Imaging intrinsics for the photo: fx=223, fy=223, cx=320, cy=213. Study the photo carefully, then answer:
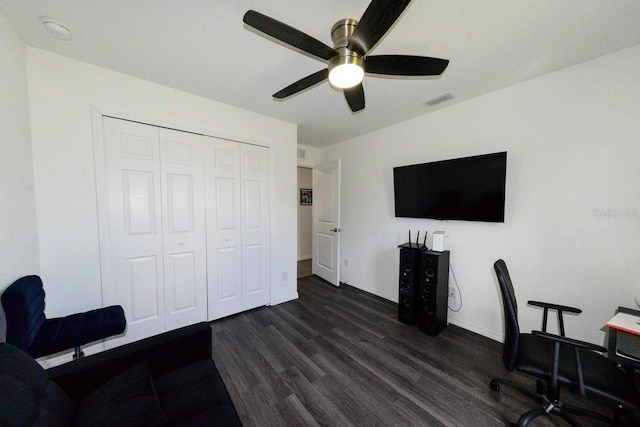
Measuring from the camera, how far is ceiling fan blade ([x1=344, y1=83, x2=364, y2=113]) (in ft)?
5.03

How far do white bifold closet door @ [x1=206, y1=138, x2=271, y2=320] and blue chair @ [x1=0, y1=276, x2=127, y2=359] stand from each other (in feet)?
3.18

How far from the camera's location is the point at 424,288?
7.98 ft

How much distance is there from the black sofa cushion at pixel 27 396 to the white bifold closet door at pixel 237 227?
63.8 inches

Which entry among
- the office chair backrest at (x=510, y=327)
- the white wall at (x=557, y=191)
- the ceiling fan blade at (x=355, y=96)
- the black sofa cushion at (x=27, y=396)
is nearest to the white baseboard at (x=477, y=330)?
the white wall at (x=557, y=191)

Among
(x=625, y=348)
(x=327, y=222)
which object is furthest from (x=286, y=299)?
(x=625, y=348)

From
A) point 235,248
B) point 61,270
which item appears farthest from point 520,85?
point 61,270

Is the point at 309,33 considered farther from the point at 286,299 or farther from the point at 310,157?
the point at 286,299

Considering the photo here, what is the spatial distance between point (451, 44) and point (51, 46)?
2960 millimetres

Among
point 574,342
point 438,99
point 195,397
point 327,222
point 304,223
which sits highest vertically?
point 438,99

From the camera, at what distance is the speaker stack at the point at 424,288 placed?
2.36 metres

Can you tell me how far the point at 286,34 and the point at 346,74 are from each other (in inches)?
14.1

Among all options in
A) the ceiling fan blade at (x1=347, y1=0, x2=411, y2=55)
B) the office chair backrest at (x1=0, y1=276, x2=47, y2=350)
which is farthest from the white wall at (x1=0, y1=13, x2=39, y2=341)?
the ceiling fan blade at (x1=347, y1=0, x2=411, y2=55)

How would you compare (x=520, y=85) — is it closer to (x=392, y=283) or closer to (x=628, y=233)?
(x=628, y=233)

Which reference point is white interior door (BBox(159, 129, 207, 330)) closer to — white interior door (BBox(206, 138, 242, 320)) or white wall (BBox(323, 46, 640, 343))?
white interior door (BBox(206, 138, 242, 320))
